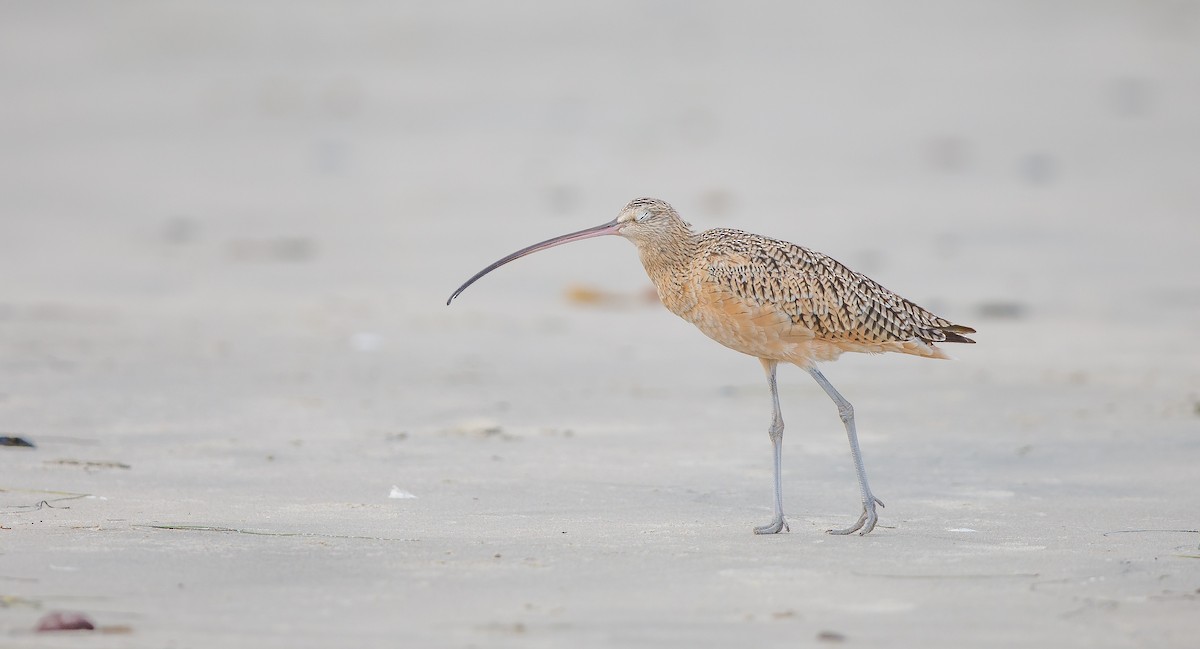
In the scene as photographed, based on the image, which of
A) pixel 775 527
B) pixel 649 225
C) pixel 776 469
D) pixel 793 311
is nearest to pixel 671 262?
pixel 649 225

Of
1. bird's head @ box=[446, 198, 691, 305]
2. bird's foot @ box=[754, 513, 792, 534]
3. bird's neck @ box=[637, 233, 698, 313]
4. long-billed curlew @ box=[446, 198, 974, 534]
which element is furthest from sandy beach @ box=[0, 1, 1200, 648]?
bird's head @ box=[446, 198, 691, 305]

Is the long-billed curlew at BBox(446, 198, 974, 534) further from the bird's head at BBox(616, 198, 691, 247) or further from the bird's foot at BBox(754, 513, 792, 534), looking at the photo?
the bird's foot at BBox(754, 513, 792, 534)

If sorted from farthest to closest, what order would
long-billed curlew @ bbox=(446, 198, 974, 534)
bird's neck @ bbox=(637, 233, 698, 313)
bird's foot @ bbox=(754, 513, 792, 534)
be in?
1. bird's neck @ bbox=(637, 233, 698, 313)
2. long-billed curlew @ bbox=(446, 198, 974, 534)
3. bird's foot @ bbox=(754, 513, 792, 534)

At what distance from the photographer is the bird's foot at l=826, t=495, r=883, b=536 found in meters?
5.68

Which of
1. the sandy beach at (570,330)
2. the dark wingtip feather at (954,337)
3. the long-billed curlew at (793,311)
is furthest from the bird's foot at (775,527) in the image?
the dark wingtip feather at (954,337)

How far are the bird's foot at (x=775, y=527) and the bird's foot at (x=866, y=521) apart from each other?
16 cm

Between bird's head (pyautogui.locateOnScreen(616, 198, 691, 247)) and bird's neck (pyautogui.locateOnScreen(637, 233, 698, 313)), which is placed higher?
bird's head (pyautogui.locateOnScreen(616, 198, 691, 247))

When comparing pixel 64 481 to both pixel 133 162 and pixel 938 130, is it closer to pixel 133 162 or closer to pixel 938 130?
pixel 133 162

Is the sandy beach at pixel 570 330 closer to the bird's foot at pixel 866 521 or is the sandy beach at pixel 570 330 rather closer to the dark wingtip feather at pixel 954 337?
the bird's foot at pixel 866 521

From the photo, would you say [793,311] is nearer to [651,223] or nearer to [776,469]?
[776,469]

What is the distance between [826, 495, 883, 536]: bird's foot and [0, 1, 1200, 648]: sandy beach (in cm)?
12

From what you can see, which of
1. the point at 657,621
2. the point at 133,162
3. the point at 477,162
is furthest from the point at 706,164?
the point at 657,621

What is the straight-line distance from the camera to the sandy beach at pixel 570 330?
4836 mm

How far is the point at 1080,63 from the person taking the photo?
1688 centimetres
